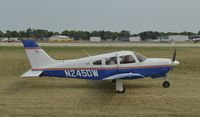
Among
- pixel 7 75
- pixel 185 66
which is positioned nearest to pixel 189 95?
pixel 185 66

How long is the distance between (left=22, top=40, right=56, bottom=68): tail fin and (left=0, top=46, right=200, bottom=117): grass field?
42.4 inches

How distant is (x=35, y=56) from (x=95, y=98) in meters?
3.95

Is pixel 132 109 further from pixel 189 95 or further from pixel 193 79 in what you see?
pixel 193 79

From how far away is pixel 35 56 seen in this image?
14.8 metres

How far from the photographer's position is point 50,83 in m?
16.1

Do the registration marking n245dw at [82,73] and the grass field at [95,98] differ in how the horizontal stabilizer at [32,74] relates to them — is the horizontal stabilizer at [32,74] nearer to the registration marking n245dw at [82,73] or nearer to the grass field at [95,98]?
the grass field at [95,98]

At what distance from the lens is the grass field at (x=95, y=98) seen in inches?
401

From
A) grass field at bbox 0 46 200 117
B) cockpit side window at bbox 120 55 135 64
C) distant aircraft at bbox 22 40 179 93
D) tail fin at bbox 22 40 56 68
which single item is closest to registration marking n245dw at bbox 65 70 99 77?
distant aircraft at bbox 22 40 179 93

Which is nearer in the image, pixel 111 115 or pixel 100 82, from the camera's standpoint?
pixel 111 115

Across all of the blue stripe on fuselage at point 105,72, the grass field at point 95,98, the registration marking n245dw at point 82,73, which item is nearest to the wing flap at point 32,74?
the grass field at point 95,98

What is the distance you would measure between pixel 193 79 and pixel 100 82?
461cm

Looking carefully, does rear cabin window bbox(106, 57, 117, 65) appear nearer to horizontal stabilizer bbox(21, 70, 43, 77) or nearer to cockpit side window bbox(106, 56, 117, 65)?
cockpit side window bbox(106, 56, 117, 65)

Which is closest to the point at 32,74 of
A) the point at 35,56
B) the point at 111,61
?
the point at 35,56

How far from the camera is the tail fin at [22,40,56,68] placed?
14.8m
